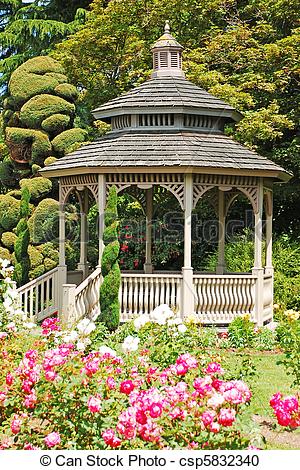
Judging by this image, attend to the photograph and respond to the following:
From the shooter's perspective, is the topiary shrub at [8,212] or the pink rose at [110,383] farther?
the topiary shrub at [8,212]

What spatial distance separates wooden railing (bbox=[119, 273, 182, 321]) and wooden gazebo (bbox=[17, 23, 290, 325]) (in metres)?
0.02

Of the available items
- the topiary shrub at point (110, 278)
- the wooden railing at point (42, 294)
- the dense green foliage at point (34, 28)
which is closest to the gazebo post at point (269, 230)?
the topiary shrub at point (110, 278)

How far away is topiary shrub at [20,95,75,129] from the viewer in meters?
19.8

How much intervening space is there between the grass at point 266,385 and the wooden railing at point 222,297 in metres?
1.80

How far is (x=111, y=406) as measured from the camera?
19.0ft

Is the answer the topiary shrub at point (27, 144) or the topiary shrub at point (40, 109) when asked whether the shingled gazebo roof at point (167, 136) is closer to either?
the topiary shrub at point (27, 144)

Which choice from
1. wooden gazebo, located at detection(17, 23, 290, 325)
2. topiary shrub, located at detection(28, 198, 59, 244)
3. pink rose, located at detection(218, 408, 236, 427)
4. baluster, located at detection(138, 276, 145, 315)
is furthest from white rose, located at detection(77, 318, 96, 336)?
topiary shrub, located at detection(28, 198, 59, 244)

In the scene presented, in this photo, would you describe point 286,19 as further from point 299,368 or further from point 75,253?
point 299,368

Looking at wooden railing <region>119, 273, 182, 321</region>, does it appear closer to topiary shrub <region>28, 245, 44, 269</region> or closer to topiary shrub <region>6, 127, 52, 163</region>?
topiary shrub <region>28, 245, 44, 269</region>

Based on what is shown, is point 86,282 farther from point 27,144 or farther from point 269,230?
point 27,144

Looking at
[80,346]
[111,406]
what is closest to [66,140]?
[80,346]

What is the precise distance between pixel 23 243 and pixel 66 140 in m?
4.58

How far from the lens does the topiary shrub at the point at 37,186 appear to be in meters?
19.4

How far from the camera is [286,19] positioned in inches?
835
